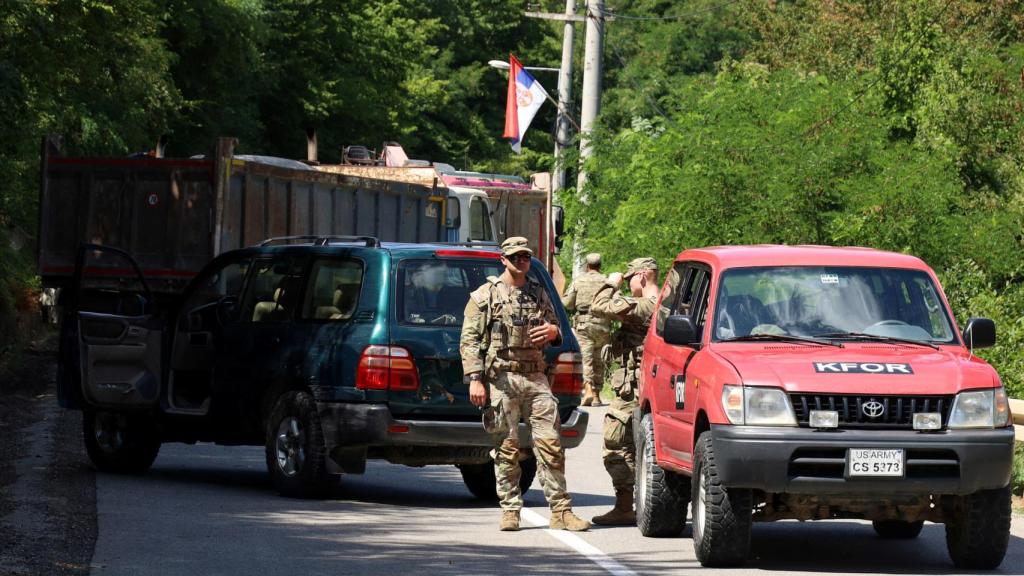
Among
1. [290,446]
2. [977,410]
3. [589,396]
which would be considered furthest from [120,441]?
[589,396]

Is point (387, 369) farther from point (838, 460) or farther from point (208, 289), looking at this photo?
point (838, 460)

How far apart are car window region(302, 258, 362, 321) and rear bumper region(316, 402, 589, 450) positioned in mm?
727

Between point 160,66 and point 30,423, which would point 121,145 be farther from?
point 30,423

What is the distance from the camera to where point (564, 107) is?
105 feet

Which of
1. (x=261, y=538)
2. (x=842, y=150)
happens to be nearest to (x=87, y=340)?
(x=261, y=538)

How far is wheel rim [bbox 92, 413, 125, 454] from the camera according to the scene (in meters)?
14.8

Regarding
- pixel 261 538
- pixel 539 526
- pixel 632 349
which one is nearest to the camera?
pixel 261 538

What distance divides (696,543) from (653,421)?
4.82 feet

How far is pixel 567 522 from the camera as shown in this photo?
11625 millimetres

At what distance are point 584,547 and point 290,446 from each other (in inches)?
116

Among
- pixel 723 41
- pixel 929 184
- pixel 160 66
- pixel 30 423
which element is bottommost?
pixel 30 423

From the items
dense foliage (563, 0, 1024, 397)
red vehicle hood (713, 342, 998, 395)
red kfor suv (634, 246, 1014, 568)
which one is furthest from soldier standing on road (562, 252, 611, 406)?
red vehicle hood (713, 342, 998, 395)

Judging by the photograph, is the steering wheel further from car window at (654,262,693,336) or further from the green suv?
the green suv

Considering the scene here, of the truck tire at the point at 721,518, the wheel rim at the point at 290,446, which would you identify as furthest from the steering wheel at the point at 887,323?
the wheel rim at the point at 290,446
